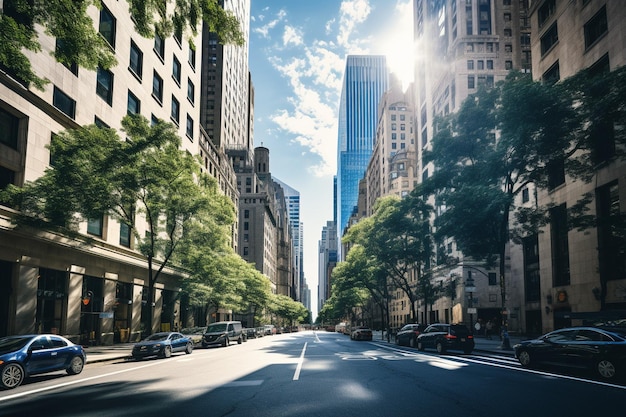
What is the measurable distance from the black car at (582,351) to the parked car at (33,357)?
14.8 m

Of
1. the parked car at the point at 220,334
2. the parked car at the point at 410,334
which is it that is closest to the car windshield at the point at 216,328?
the parked car at the point at 220,334

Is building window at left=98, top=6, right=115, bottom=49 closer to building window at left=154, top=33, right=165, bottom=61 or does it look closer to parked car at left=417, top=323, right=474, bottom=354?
building window at left=154, top=33, right=165, bottom=61

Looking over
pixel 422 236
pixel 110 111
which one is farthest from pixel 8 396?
pixel 422 236

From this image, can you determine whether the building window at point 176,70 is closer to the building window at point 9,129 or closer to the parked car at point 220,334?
the building window at point 9,129

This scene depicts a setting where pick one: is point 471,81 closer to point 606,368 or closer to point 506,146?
point 506,146

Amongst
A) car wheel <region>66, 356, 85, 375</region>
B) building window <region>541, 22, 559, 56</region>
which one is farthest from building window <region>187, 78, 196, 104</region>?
car wheel <region>66, 356, 85, 375</region>

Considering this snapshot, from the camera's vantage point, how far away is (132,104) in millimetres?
36156

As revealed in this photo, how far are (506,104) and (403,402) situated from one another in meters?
18.4

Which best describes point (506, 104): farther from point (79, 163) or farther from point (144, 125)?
point (79, 163)

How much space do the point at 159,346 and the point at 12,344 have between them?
9348 millimetres

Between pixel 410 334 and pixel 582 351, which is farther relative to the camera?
pixel 410 334

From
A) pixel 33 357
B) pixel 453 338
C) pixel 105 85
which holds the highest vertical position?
pixel 105 85

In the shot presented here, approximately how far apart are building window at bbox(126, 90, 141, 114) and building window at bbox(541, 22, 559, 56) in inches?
1275


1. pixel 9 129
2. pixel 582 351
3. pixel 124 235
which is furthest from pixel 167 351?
pixel 582 351
